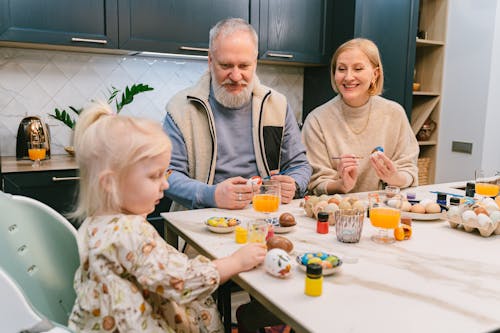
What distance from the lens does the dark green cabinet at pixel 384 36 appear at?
362cm

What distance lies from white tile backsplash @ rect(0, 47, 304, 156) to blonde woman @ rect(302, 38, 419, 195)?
1.41m

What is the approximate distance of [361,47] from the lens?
7.41ft

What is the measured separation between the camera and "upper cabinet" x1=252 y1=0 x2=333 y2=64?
3.44m

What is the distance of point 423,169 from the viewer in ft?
14.5

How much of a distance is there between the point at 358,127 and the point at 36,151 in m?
1.88

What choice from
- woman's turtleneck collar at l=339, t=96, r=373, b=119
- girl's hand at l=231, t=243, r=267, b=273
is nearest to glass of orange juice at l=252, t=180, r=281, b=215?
girl's hand at l=231, t=243, r=267, b=273

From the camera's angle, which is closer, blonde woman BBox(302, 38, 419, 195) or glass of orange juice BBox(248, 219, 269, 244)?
glass of orange juice BBox(248, 219, 269, 244)

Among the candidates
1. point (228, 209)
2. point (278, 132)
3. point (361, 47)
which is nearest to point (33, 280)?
point (228, 209)

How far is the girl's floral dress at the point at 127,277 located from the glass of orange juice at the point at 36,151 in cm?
185

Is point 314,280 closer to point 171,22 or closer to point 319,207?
point 319,207

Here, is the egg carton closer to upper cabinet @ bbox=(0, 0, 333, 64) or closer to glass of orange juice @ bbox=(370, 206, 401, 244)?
glass of orange juice @ bbox=(370, 206, 401, 244)

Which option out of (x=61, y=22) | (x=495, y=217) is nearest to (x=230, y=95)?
(x=495, y=217)

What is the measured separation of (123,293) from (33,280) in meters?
0.26

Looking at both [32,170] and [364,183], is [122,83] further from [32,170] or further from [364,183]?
[364,183]
